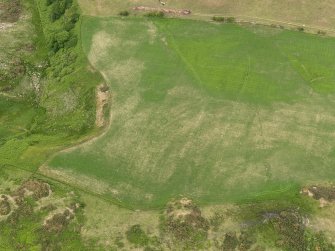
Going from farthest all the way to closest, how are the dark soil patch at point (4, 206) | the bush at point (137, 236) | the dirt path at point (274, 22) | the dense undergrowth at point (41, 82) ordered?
the dirt path at point (274, 22) < the dense undergrowth at point (41, 82) < the dark soil patch at point (4, 206) < the bush at point (137, 236)

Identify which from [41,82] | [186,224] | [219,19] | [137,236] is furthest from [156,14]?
[137,236]

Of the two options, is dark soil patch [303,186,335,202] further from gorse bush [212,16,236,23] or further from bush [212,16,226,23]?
bush [212,16,226,23]

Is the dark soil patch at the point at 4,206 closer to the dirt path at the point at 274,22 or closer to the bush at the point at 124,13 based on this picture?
the bush at the point at 124,13

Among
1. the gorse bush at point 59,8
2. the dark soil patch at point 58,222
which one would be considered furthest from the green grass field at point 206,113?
the gorse bush at point 59,8

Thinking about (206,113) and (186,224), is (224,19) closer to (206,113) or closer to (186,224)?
(206,113)

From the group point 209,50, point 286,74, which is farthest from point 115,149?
point 286,74

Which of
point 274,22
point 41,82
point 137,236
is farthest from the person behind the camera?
point 274,22

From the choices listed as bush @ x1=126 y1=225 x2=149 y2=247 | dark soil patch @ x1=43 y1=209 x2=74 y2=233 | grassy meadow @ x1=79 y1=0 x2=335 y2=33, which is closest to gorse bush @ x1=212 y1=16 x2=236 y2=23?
grassy meadow @ x1=79 y1=0 x2=335 y2=33

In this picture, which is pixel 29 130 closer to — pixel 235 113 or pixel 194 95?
pixel 194 95
